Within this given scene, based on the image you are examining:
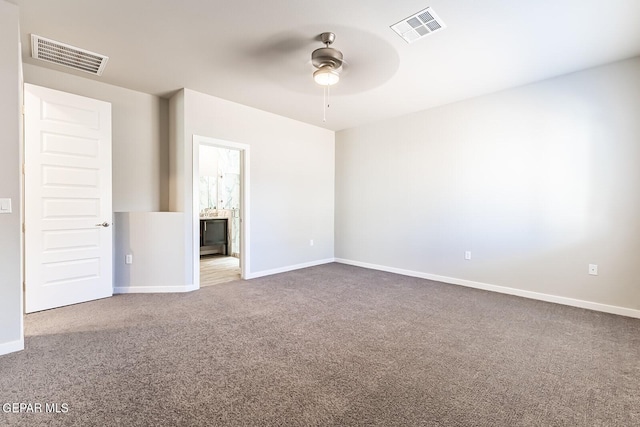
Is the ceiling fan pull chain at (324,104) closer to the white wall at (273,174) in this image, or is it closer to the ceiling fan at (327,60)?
the white wall at (273,174)

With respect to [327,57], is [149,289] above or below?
below

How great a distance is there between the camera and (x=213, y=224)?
6621 mm

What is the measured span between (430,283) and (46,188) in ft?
16.3

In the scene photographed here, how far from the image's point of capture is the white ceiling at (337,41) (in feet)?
7.64

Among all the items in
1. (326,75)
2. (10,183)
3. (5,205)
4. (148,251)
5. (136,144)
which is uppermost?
(326,75)

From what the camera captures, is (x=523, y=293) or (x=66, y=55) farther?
(x=523, y=293)

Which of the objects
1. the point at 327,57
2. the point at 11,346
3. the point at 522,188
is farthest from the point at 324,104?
the point at 11,346

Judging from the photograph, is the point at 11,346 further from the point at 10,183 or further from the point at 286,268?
the point at 286,268

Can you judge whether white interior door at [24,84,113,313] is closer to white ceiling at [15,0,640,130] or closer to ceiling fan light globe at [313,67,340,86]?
white ceiling at [15,0,640,130]

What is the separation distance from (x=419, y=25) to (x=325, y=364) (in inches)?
112

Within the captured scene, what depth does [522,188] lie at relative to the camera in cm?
383

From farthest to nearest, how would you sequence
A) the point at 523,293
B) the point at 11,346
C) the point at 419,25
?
the point at 523,293
the point at 419,25
the point at 11,346

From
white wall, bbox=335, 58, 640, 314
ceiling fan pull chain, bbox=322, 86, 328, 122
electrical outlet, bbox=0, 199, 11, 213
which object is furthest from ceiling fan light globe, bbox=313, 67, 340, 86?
electrical outlet, bbox=0, 199, 11, 213

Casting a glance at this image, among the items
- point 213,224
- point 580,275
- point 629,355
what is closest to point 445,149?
point 580,275
